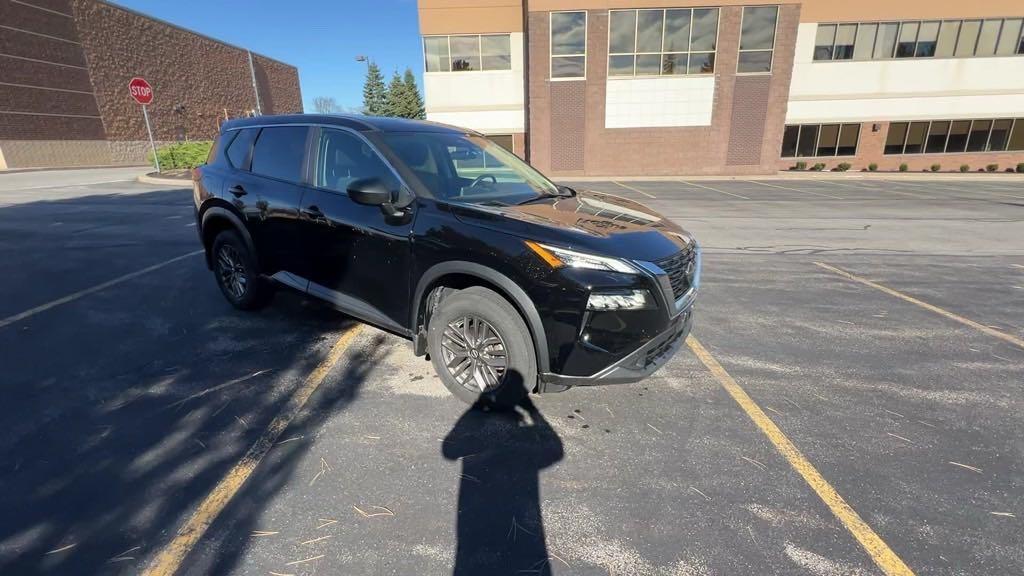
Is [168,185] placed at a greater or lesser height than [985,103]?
lesser


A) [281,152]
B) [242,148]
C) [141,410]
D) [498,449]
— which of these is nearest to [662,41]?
[242,148]

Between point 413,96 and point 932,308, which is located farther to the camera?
point 413,96

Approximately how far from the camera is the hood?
2.71 m

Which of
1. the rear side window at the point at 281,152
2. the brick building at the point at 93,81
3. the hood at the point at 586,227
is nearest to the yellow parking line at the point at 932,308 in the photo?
the hood at the point at 586,227

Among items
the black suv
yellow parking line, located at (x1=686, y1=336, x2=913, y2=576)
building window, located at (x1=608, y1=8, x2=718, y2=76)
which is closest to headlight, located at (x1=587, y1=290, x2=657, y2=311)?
the black suv

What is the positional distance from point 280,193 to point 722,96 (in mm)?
24705

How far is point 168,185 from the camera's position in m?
16.8

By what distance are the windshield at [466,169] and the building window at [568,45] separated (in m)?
21.1

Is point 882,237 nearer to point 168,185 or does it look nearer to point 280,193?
point 280,193

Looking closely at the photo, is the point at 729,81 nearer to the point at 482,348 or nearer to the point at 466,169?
the point at 466,169

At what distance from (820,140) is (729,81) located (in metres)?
8.04

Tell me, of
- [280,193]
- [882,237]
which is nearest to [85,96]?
[280,193]

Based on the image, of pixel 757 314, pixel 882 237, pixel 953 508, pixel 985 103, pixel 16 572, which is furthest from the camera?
pixel 985 103

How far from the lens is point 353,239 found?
3398mm
